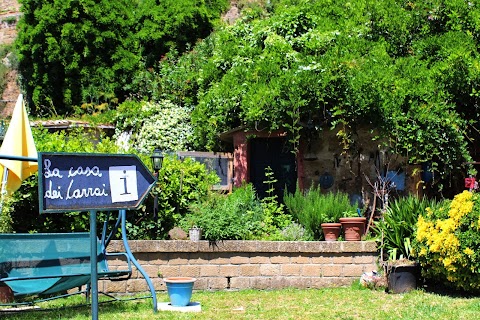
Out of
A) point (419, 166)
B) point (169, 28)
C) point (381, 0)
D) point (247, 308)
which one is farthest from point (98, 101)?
point (247, 308)

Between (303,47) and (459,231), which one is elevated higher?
(303,47)

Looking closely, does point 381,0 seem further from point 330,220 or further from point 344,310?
point 344,310

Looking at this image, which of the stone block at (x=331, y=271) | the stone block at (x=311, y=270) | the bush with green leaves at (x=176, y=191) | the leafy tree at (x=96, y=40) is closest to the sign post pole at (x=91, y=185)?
the bush with green leaves at (x=176, y=191)

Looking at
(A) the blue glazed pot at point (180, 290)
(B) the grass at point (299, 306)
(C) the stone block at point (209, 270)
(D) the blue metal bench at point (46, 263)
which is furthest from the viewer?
(C) the stone block at point (209, 270)

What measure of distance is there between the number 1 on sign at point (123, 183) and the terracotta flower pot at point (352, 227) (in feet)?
20.1

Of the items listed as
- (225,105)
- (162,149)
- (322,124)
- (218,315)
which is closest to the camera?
(218,315)

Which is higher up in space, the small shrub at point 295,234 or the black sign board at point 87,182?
the black sign board at point 87,182

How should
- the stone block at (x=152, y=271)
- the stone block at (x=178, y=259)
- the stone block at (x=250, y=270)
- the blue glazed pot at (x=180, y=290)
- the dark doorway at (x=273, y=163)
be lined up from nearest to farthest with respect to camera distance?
the blue glazed pot at (x=180, y=290) → the stone block at (x=152, y=271) → the stone block at (x=178, y=259) → the stone block at (x=250, y=270) → the dark doorway at (x=273, y=163)

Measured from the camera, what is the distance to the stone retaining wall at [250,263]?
940cm

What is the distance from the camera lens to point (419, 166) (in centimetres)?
1244

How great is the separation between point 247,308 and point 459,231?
9.65ft

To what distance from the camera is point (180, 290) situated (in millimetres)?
7848

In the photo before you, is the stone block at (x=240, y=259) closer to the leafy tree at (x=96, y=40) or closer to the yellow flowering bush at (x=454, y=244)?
the yellow flowering bush at (x=454, y=244)

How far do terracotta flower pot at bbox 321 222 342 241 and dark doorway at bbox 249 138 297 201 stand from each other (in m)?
2.63
